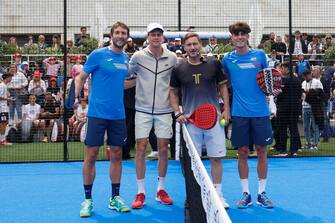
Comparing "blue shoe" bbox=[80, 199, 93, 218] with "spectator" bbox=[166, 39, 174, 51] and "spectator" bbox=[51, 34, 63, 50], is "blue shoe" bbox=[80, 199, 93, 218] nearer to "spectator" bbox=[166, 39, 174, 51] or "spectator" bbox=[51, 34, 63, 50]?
"spectator" bbox=[166, 39, 174, 51]

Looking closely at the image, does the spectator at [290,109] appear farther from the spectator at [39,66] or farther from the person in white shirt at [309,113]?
the spectator at [39,66]

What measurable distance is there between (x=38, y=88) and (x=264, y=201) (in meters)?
7.83

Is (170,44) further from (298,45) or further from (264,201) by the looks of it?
(264,201)

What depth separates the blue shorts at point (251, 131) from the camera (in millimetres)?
5543

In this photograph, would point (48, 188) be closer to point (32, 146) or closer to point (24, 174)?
point (24, 174)

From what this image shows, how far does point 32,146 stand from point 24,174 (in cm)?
340

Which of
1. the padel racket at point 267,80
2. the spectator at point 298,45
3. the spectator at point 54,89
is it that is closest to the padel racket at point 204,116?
the padel racket at point 267,80

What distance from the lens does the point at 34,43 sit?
44.0 feet

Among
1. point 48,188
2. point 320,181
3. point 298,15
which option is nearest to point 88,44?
point 298,15

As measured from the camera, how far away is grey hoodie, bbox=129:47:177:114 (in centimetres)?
565

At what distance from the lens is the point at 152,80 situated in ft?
18.5

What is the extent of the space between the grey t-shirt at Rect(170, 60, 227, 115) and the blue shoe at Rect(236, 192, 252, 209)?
108 centimetres

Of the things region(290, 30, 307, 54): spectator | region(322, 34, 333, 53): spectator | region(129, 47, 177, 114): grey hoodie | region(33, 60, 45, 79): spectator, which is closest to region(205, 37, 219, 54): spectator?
region(290, 30, 307, 54): spectator

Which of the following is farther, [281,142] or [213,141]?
[281,142]
